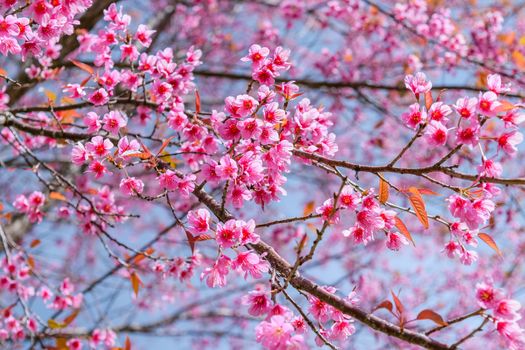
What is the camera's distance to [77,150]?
208cm

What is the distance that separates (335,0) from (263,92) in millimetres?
3780

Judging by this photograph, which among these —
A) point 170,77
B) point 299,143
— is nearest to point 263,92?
point 299,143

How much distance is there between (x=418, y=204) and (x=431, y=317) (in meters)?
0.43

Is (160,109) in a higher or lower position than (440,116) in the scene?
higher

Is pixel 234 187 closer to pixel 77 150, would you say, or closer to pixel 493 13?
pixel 77 150

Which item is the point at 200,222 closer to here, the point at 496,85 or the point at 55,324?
the point at 496,85

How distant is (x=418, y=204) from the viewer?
1.74 metres

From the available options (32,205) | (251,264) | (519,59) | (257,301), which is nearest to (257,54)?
(251,264)

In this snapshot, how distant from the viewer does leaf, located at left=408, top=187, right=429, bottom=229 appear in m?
1.73

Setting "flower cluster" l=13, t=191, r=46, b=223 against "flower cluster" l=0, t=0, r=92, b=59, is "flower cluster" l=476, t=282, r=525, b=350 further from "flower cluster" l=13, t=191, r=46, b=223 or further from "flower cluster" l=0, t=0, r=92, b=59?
"flower cluster" l=13, t=191, r=46, b=223

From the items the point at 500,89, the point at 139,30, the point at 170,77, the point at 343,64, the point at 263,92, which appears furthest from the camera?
the point at 343,64

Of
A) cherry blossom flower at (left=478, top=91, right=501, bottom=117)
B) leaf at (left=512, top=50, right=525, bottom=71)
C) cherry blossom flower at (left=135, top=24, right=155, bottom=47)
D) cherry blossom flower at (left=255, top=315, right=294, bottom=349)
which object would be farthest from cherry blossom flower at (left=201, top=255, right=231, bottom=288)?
leaf at (left=512, top=50, right=525, bottom=71)

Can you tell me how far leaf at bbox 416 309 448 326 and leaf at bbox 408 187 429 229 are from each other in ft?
1.14

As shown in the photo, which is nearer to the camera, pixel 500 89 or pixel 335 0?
pixel 500 89
